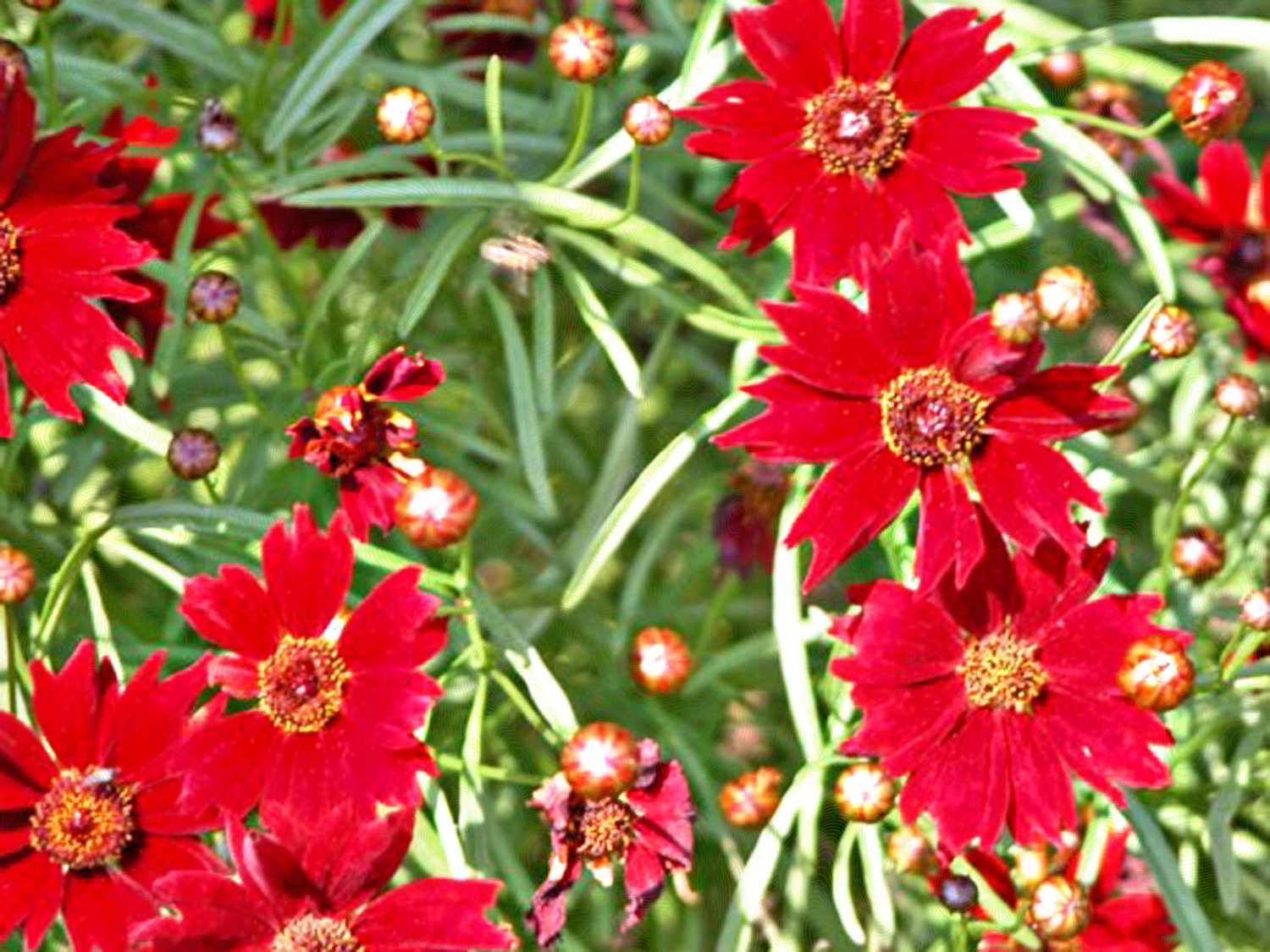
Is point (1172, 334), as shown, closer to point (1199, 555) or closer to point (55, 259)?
point (1199, 555)

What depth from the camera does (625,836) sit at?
1.55 meters

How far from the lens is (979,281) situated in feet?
7.18

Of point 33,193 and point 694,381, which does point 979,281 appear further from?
point 33,193

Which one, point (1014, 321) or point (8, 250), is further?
point (8, 250)

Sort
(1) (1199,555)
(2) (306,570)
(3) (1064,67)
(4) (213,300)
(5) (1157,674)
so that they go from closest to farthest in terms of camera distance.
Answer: (5) (1157,674), (2) (306,570), (4) (213,300), (1) (1199,555), (3) (1064,67)

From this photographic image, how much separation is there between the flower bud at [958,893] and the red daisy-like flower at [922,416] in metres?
0.26

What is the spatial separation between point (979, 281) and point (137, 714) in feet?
3.57

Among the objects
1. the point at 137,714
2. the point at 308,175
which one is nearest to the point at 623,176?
the point at 308,175

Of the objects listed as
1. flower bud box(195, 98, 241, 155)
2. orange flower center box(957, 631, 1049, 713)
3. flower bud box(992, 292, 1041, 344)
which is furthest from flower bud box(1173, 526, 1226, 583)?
flower bud box(195, 98, 241, 155)

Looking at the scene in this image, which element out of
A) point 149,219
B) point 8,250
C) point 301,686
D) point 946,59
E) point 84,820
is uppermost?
point 946,59

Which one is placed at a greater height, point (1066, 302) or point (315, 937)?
point (1066, 302)

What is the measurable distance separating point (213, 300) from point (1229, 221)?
99cm

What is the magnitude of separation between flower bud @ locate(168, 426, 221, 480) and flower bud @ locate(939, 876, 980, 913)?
2.26ft

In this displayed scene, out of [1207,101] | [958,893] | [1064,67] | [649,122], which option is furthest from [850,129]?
[958,893]
